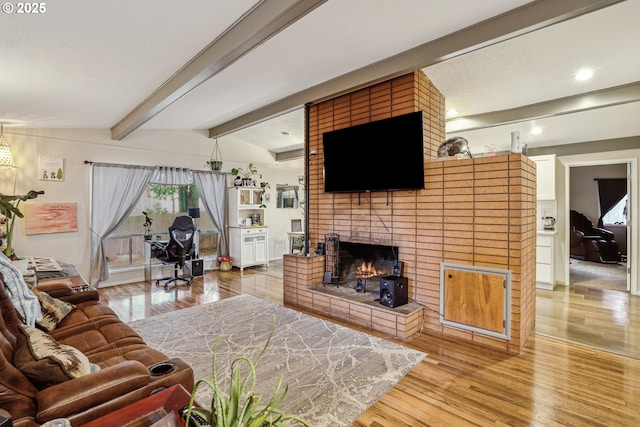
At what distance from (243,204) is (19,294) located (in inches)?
191

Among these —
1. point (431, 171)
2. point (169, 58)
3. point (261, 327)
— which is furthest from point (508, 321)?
point (169, 58)

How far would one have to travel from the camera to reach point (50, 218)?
456 centimetres

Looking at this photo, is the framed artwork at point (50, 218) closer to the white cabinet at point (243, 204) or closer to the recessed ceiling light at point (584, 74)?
the white cabinet at point (243, 204)

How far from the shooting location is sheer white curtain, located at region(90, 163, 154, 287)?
16.3 feet

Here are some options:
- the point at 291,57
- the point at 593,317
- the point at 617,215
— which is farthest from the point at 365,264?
the point at 617,215

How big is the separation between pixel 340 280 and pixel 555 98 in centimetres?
351

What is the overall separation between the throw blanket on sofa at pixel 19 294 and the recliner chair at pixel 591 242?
956 centimetres

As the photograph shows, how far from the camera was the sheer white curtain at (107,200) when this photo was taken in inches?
196

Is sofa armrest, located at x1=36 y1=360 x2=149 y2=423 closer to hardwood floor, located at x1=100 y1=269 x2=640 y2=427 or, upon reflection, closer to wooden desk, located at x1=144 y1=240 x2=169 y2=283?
hardwood floor, located at x1=100 y1=269 x2=640 y2=427

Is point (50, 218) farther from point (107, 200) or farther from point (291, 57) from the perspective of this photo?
point (291, 57)

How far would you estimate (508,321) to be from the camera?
278 cm

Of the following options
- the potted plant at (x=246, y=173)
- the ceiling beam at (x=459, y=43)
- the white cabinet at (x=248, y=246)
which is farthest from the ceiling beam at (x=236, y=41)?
the white cabinet at (x=248, y=246)

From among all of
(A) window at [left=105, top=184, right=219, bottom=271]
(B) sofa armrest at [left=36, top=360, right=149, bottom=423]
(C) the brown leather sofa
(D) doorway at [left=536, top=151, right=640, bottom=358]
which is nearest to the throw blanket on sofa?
(C) the brown leather sofa

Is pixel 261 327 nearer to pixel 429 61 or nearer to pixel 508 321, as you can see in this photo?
pixel 508 321
